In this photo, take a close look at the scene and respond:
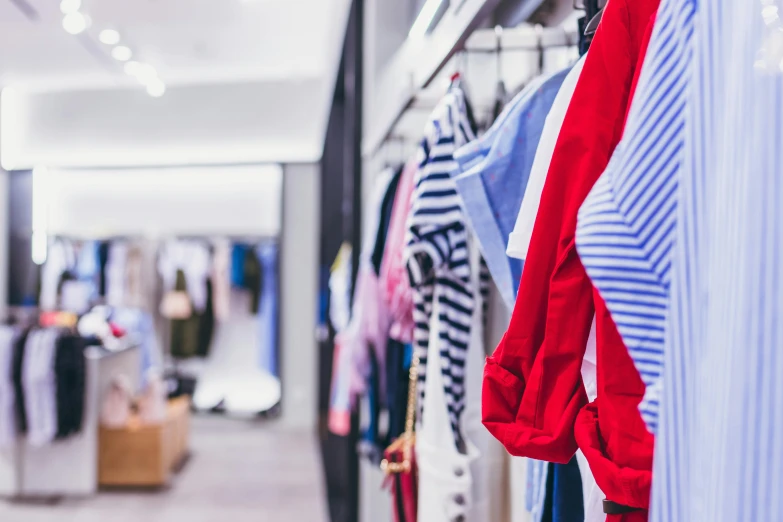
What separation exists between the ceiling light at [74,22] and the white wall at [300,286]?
2.11m

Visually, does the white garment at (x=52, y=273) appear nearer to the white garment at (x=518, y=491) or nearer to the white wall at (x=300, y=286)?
the white wall at (x=300, y=286)

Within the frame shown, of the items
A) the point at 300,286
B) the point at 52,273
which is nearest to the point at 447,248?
the point at 300,286

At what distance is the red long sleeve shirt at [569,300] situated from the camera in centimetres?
45

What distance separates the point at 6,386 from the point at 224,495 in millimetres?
1341

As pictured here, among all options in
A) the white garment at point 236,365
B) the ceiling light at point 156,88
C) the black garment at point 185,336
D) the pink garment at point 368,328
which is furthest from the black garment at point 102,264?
the pink garment at point 368,328

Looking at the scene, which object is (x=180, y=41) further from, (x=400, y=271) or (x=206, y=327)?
(x=400, y=271)

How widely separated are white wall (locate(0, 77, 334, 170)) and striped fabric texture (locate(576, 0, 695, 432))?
530 centimetres

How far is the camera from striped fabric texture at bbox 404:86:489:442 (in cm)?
88

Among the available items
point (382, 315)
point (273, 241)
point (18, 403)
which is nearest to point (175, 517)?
point (18, 403)

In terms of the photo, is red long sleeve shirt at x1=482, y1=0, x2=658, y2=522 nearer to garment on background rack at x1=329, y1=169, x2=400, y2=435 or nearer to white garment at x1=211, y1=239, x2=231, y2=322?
garment on background rack at x1=329, y1=169, x2=400, y2=435

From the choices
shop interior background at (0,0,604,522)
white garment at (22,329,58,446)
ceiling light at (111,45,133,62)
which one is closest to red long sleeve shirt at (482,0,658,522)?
shop interior background at (0,0,604,522)

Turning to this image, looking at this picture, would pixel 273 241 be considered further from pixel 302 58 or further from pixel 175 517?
pixel 175 517

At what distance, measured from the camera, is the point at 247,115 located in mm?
5648

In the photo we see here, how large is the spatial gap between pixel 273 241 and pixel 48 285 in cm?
201
